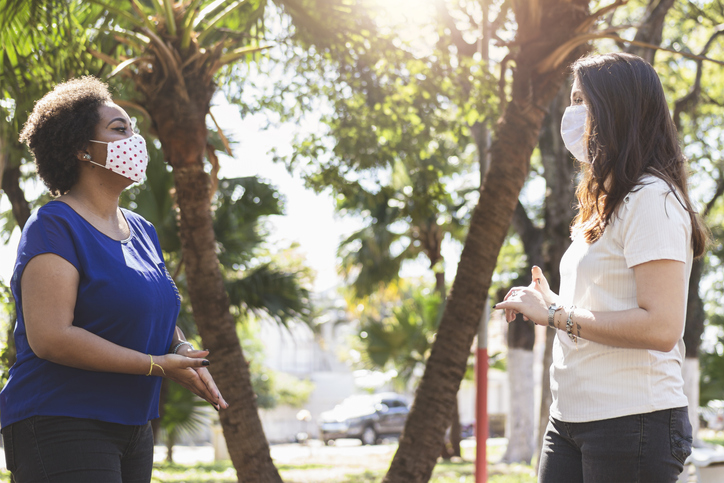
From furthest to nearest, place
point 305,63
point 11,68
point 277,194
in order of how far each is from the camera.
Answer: point 277,194, point 305,63, point 11,68

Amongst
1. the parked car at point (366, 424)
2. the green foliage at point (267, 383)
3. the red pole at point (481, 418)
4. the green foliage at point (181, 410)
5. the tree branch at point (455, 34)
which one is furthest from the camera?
the green foliage at point (267, 383)

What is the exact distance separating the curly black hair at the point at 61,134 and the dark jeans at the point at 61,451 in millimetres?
773

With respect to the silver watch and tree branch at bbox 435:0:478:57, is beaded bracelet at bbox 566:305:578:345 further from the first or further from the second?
tree branch at bbox 435:0:478:57

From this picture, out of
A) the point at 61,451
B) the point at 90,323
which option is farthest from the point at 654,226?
the point at 61,451

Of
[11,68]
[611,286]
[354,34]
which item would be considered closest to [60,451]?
[611,286]

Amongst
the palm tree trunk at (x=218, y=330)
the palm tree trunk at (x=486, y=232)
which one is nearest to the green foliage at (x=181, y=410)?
the palm tree trunk at (x=218, y=330)

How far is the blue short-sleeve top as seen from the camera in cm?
196

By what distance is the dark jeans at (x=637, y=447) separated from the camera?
72.3 inches

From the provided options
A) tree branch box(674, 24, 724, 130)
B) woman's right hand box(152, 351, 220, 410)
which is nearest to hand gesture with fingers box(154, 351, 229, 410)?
woman's right hand box(152, 351, 220, 410)

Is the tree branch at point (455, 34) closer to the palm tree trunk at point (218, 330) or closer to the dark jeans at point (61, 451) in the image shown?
the palm tree trunk at point (218, 330)

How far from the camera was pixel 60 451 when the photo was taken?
6.28 feet

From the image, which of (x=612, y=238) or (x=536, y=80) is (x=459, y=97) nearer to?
(x=536, y=80)

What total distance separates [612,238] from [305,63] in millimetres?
5512

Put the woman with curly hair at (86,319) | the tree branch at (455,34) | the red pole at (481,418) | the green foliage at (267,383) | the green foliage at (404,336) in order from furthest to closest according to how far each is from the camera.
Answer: the green foliage at (267,383) → the green foliage at (404,336) → the tree branch at (455,34) → the red pole at (481,418) → the woman with curly hair at (86,319)
